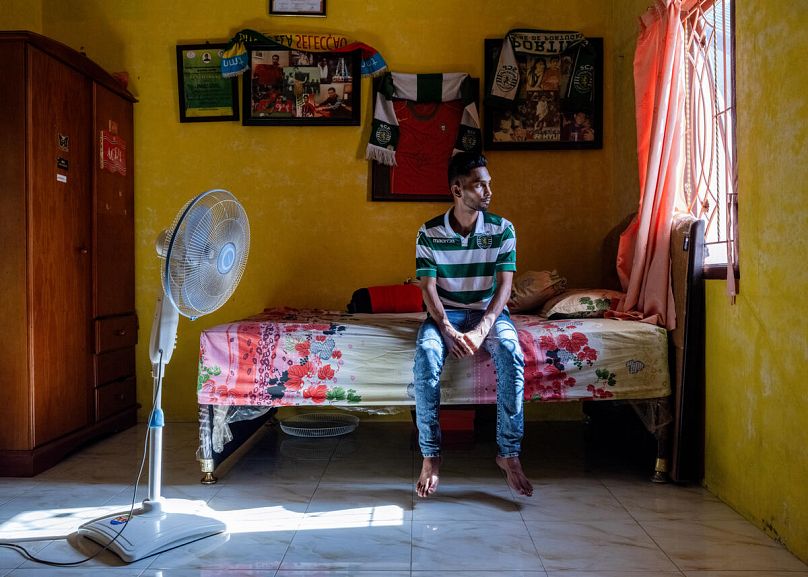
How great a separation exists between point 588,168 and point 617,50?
70cm

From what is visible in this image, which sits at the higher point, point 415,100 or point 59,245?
point 415,100

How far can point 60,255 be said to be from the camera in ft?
10.6

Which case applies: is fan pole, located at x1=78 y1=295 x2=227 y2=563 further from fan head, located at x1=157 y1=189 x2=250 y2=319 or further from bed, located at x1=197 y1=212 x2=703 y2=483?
bed, located at x1=197 y1=212 x2=703 y2=483

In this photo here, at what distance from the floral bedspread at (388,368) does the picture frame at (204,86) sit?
181 centimetres

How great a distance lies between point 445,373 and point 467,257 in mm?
500

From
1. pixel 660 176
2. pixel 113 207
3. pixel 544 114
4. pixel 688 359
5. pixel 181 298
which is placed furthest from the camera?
pixel 544 114

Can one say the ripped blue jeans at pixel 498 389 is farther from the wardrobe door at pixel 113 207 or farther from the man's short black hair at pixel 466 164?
the wardrobe door at pixel 113 207

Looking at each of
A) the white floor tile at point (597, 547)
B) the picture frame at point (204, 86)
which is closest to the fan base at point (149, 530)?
the white floor tile at point (597, 547)

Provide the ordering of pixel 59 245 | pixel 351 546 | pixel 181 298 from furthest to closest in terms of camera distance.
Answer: pixel 59 245 < pixel 351 546 < pixel 181 298

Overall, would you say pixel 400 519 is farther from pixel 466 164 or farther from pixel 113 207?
pixel 113 207

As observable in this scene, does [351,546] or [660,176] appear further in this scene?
[660,176]

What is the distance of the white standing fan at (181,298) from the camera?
204 cm

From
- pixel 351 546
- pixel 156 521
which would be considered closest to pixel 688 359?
pixel 351 546

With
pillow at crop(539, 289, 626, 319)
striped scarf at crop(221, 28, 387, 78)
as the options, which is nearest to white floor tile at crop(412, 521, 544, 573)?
pillow at crop(539, 289, 626, 319)
